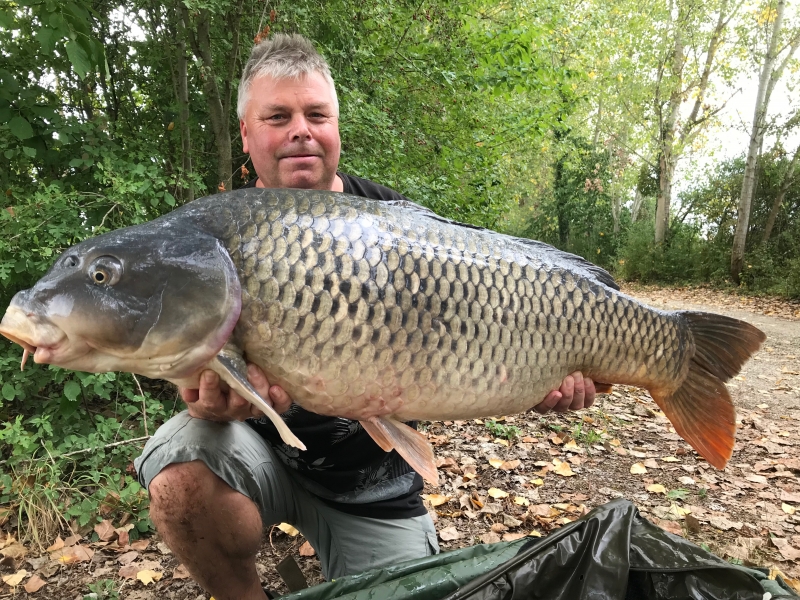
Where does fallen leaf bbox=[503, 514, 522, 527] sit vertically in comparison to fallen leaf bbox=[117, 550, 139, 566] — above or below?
above

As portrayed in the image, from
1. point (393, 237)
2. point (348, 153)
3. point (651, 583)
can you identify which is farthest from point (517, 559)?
point (348, 153)

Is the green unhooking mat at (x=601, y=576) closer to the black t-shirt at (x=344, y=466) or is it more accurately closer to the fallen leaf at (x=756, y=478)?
the black t-shirt at (x=344, y=466)

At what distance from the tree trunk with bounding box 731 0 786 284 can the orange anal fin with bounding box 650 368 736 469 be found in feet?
31.5

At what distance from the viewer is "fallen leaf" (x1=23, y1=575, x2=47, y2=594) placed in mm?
1647

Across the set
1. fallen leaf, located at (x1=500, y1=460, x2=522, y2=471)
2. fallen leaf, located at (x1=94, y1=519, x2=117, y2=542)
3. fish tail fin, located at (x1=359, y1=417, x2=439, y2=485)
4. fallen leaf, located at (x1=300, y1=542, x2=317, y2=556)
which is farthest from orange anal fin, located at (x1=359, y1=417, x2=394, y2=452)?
fallen leaf, located at (x1=500, y1=460, x2=522, y2=471)

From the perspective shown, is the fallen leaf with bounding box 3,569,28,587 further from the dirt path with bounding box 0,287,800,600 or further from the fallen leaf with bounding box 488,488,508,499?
the fallen leaf with bounding box 488,488,508,499

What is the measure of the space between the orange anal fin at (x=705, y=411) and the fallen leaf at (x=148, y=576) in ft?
5.20

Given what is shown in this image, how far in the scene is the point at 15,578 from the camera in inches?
66.0

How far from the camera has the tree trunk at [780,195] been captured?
9453 mm

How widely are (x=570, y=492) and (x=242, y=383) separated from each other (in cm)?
183

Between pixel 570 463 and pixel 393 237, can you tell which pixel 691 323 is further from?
pixel 570 463

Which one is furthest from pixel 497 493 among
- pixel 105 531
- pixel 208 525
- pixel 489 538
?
pixel 105 531

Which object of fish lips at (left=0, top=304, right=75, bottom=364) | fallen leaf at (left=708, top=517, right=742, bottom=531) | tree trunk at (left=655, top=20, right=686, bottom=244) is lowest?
fallen leaf at (left=708, top=517, right=742, bottom=531)

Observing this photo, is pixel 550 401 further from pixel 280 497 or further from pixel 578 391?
pixel 280 497
